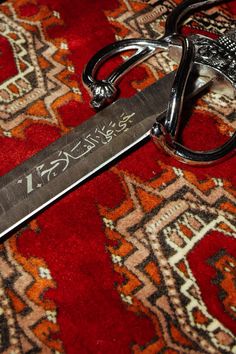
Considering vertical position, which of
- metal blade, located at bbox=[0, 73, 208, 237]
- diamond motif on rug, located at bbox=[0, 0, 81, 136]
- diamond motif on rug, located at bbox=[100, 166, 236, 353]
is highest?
diamond motif on rug, located at bbox=[0, 0, 81, 136]

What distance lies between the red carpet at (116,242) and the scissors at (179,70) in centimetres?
8

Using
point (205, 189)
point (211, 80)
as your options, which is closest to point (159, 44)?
point (211, 80)

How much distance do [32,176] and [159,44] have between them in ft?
1.32

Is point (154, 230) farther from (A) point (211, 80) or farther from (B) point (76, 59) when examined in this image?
(B) point (76, 59)

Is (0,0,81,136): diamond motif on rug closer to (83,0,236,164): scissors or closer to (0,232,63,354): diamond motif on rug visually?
(83,0,236,164): scissors

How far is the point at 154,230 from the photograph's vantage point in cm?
96

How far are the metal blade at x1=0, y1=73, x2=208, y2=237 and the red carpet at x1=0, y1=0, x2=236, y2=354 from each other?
71 millimetres

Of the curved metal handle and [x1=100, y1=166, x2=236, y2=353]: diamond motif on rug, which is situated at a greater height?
the curved metal handle

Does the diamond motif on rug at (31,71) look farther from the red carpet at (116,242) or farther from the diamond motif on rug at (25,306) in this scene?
the diamond motif on rug at (25,306)

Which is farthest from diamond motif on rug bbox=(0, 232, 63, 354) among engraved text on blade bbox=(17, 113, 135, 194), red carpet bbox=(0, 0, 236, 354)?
engraved text on blade bbox=(17, 113, 135, 194)

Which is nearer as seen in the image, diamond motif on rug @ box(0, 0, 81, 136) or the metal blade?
the metal blade

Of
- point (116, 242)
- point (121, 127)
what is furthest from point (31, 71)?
point (116, 242)

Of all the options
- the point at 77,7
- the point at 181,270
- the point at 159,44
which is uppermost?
the point at 77,7

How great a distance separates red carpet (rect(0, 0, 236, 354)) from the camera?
2.82 feet
